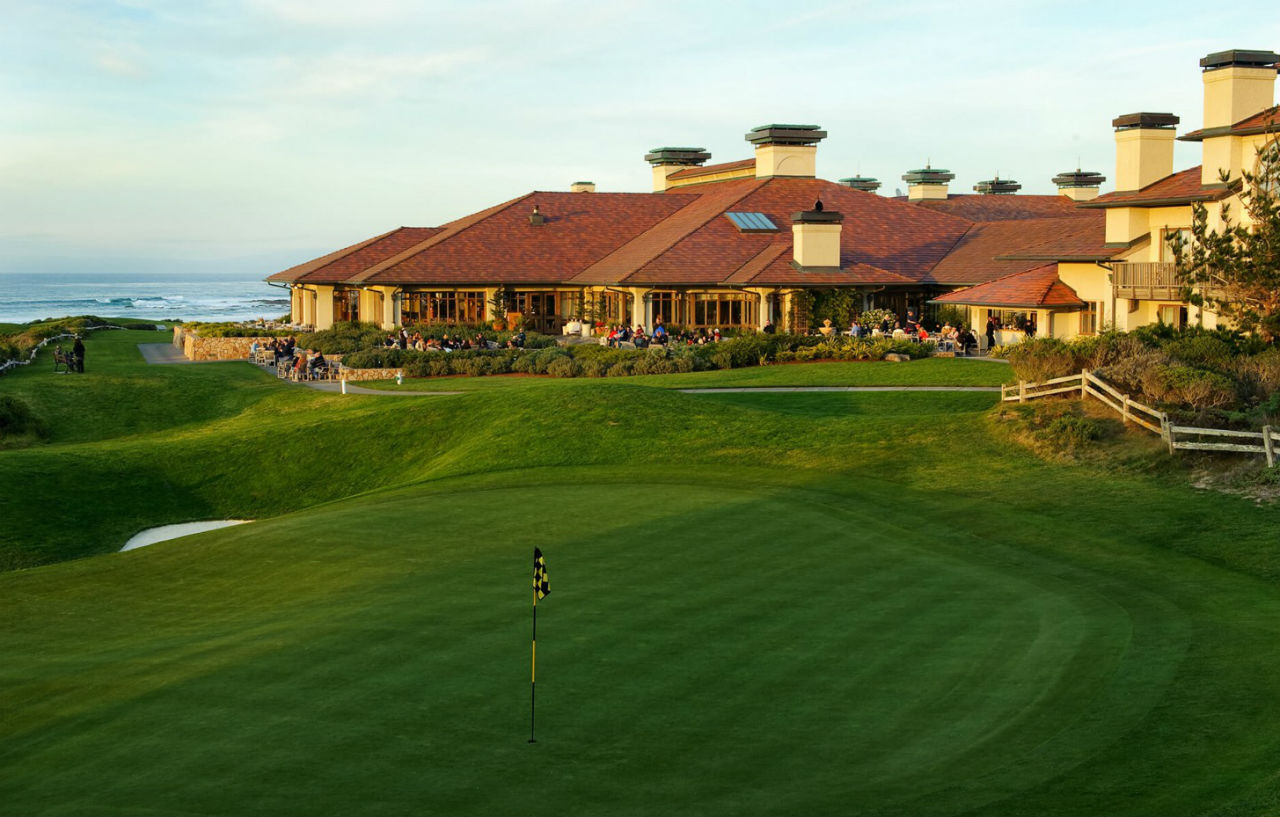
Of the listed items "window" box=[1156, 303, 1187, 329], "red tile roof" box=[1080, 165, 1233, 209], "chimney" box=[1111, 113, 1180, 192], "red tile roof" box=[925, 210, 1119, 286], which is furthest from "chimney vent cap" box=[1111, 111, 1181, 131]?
"window" box=[1156, 303, 1187, 329]

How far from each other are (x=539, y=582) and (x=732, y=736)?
2.58 metres

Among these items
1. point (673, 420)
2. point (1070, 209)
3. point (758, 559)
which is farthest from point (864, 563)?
point (1070, 209)

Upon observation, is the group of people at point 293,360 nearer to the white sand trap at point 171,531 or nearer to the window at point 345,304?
the window at point 345,304

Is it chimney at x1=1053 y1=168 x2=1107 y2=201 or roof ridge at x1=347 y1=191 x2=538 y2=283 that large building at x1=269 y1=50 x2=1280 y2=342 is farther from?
chimney at x1=1053 y1=168 x2=1107 y2=201

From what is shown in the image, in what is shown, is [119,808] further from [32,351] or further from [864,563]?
[32,351]

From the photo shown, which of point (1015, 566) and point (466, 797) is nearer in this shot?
point (466, 797)

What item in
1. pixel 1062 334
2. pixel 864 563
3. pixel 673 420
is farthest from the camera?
pixel 1062 334

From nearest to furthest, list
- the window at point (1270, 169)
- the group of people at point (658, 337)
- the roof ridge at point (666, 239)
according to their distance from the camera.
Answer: the window at point (1270, 169) → the group of people at point (658, 337) → the roof ridge at point (666, 239)

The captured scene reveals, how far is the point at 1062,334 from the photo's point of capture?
50.5 meters

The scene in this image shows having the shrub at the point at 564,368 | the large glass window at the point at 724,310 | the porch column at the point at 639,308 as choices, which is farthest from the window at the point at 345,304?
the shrub at the point at 564,368

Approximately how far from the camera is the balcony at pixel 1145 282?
43.2 metres

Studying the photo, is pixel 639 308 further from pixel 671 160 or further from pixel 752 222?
pixel 671 160

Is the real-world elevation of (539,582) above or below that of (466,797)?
above

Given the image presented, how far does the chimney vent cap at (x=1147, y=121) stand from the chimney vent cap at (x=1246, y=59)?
683cm
